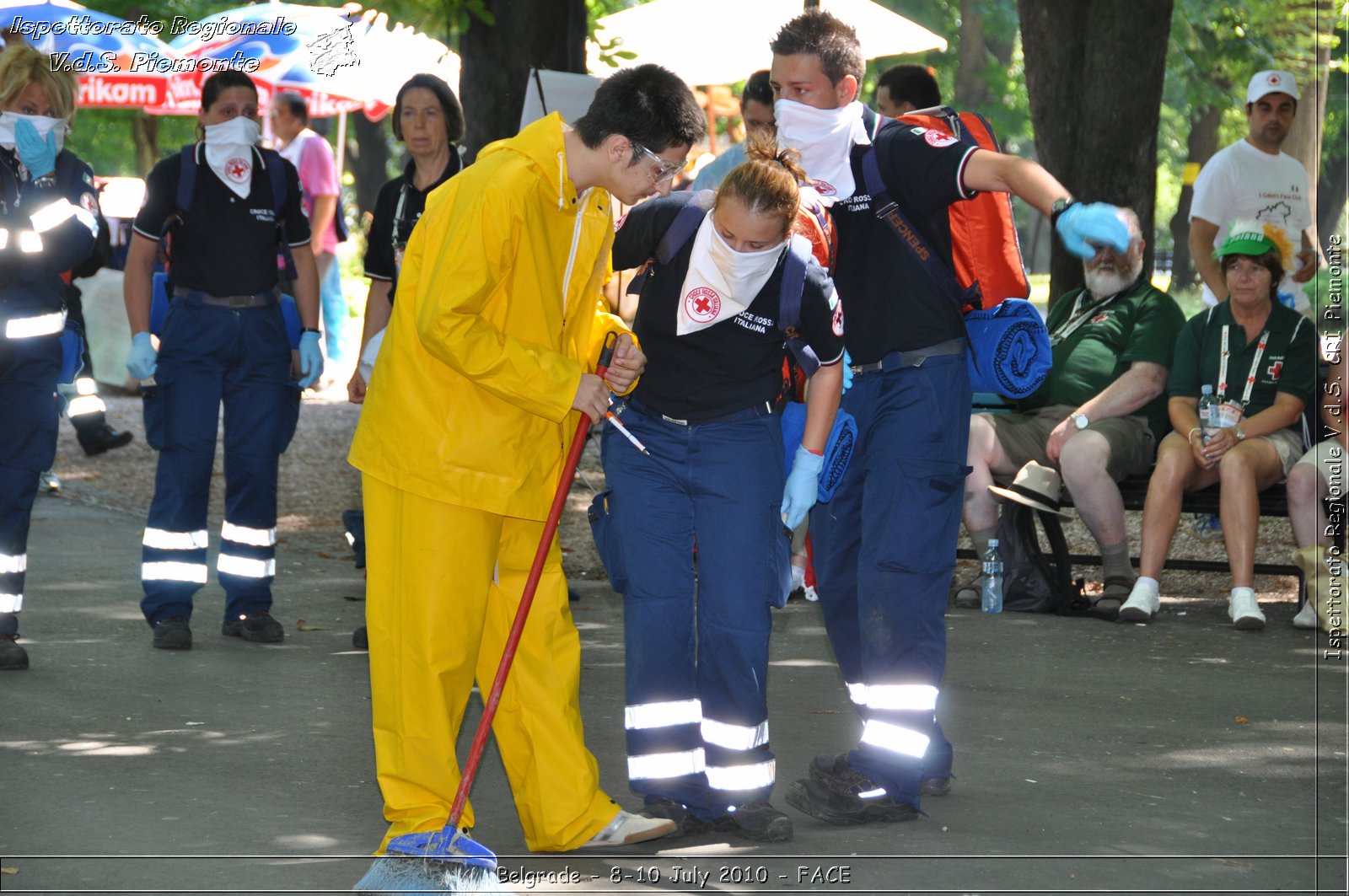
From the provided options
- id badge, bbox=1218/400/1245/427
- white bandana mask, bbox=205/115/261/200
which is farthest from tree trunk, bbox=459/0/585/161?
id badge, bbox=1218/400/1245/427

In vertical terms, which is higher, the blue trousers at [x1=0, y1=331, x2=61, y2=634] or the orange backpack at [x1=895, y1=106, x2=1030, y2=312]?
the orange backpack at [x1=895, y1=106, x2=1030, y2=312]

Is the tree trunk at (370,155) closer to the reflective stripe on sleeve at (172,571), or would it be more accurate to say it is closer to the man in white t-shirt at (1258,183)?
the man in white t-shirt at (1258,183)

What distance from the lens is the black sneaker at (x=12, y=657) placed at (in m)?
6.26

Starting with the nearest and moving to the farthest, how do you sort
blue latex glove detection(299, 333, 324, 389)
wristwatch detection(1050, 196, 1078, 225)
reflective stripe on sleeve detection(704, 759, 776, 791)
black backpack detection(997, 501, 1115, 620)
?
1. wristwatch detection(1050, 196, 1078, 225)
2. reflective stripe on sleeve detection(704, 759, 776, 791)
3. blue latex glove detection(299, 333, 324, 389)
4. black backpack detection(997, 501, 1115, 620)

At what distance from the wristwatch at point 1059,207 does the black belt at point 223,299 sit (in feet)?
12.1

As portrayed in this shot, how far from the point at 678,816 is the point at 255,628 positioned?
2.91 metres

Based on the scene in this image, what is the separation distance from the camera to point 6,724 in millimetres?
5500

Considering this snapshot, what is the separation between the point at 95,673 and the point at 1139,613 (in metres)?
4.56

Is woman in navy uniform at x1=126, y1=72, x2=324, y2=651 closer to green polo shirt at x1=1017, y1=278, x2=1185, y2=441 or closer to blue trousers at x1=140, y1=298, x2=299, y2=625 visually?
blue trousers at x1=140, y1=298, x2=299, y2=625

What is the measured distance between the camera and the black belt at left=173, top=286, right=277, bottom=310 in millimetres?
6758

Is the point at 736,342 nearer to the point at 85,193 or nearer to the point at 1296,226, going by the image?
the point at 85,193

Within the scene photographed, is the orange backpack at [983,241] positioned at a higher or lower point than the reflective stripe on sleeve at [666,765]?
higher

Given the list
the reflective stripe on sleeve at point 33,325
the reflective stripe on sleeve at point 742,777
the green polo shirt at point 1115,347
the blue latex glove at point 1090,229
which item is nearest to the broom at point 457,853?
the reflective stripe on sleeve at point 742,777

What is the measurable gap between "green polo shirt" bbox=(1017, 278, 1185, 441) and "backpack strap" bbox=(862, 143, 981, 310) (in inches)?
142
